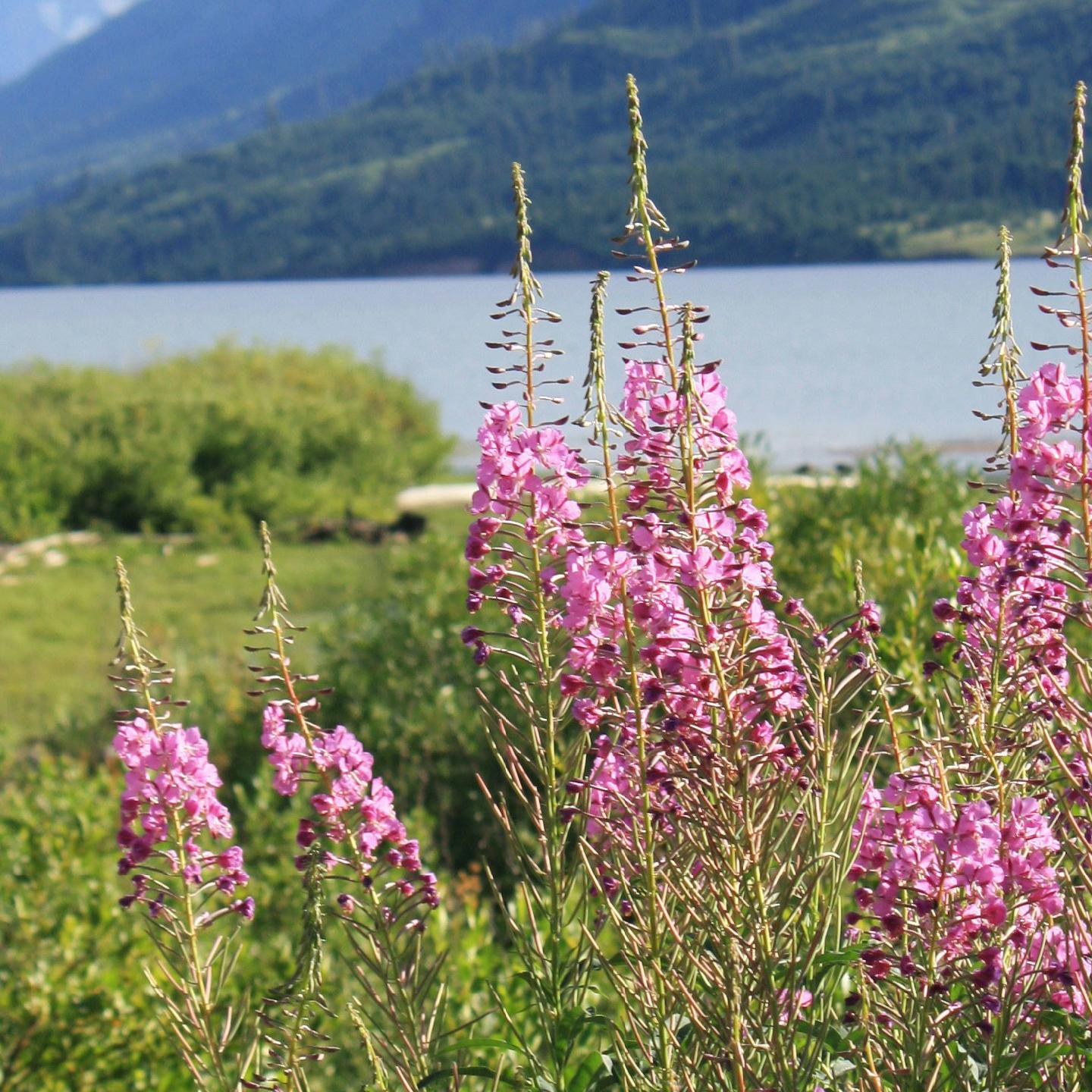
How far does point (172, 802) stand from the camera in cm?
196

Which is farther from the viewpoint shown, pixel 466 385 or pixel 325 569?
pixel 466 385

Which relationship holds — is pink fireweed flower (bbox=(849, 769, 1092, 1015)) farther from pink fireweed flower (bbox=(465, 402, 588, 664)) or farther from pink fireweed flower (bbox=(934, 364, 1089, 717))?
pink fireweed flower (bbox=(465, 402, 588, 664))

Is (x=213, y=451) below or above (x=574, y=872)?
below

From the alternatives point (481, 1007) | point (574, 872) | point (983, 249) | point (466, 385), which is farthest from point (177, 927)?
point (983, 249)

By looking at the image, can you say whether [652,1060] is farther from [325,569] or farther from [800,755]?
[325,569]

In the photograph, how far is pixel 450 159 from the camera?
5217 inches

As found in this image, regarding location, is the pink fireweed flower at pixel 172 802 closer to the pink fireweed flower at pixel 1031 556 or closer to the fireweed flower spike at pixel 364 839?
the fireweed flower spike at pixel 364 839

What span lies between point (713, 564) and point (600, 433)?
24 cm

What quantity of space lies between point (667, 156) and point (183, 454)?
100156mm

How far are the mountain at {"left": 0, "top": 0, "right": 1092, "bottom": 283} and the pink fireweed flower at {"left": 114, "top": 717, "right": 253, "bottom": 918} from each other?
6452cm

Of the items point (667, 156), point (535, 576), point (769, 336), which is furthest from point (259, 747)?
point (667, 156)

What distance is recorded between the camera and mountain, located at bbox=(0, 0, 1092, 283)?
78938 mm

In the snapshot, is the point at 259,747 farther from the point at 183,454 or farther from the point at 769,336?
the point at 769,336

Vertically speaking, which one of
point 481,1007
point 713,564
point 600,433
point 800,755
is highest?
point 600,433
